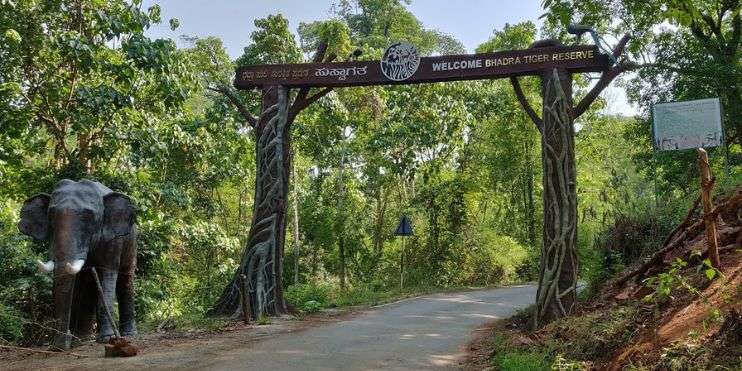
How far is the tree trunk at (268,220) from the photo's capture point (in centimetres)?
1156

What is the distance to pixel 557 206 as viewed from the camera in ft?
31.9

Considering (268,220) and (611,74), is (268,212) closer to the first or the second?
(268,220)

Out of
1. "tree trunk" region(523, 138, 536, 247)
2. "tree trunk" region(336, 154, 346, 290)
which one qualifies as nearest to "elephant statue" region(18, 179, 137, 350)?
"tree trunk" region(336, 154, 346, 290)

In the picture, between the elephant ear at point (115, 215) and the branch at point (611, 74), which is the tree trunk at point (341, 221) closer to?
the branch at point (611, 74)

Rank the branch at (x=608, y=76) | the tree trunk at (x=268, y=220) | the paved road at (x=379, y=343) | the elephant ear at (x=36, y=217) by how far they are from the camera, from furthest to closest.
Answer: the tree trunk at (x=268, y=220)
the branch at (x=608, y=76)
the elephant ear at (x=36, y=217)
the paved road at (x=379, y=343)

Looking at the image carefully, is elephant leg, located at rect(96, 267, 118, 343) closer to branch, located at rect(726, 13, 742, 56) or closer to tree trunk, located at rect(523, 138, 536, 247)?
branch, located at rect(726, 13, 742, 56)

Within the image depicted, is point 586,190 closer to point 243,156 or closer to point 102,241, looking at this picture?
point 243,156

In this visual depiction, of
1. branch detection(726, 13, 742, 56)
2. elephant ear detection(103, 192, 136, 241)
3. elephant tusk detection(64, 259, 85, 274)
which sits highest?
branch detection(726, 13, 742, 56)

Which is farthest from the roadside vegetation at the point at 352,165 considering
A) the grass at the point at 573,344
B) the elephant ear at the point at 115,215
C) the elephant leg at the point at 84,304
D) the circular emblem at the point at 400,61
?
the circular emblem at the point at 400,61

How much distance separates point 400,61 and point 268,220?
150 inches

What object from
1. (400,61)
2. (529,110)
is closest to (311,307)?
(400,61)

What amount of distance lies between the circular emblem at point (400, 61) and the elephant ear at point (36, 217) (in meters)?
5.85

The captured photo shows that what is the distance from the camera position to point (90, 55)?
1057 cm

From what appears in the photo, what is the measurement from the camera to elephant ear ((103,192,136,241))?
915 centimetres
